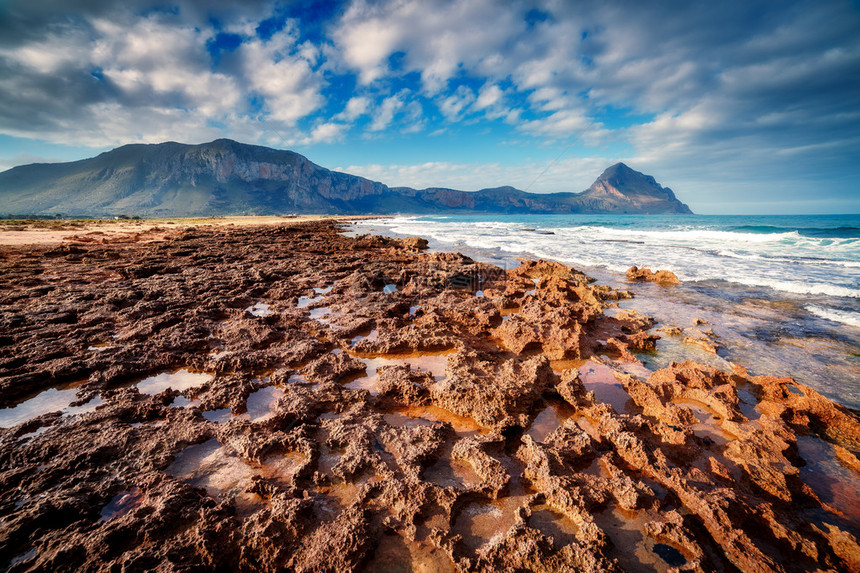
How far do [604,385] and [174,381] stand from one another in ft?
21.2

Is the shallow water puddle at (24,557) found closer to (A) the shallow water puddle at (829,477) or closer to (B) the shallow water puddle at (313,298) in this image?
(B) the shallow water puddle at (313,298)

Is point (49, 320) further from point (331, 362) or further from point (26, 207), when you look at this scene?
point (26, 207)

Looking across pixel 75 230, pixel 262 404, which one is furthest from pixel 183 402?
pixel 75 230

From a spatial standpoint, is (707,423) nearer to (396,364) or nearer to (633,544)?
(633,544)

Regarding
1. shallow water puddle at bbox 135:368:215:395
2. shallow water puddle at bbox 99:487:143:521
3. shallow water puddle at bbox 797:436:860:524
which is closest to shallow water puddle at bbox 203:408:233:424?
shallow water puddle at bbox 135:368:215:395

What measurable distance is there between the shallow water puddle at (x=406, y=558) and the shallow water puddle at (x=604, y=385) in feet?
9.47

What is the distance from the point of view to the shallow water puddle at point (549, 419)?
12.2ft

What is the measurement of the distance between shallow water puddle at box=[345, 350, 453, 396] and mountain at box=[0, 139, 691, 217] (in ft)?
443

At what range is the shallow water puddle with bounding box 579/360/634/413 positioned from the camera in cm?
435

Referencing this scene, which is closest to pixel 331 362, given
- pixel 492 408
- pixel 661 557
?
pixel 492 408

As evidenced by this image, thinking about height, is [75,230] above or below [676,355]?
above

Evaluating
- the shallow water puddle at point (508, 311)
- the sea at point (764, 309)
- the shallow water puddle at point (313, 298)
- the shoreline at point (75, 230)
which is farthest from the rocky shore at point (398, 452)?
the shoreline at point (75, 230)

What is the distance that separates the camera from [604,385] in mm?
4766

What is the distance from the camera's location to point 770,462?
3178 mm
